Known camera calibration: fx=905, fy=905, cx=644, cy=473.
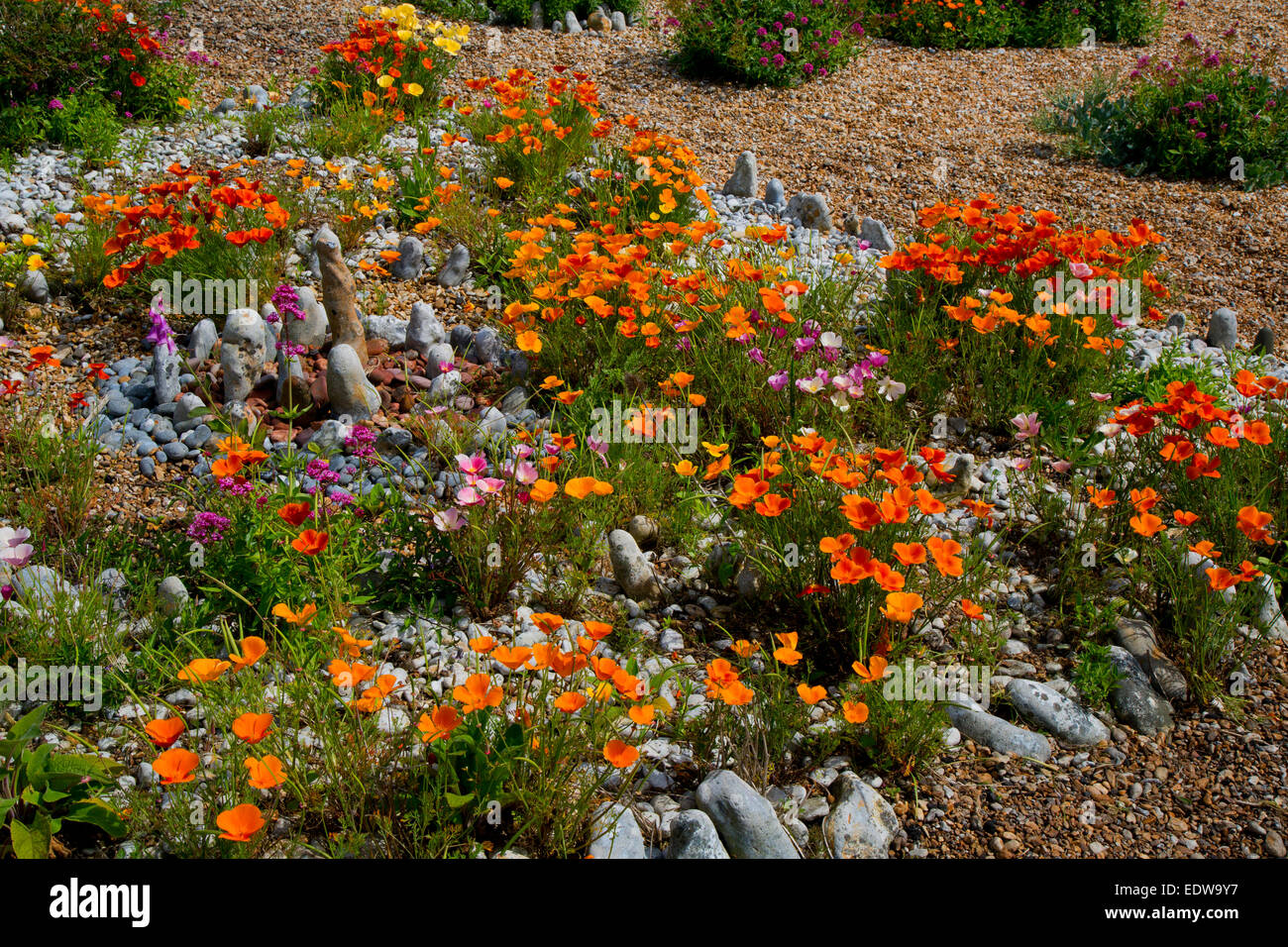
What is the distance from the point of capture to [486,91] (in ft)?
22.6

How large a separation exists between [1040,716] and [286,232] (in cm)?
413

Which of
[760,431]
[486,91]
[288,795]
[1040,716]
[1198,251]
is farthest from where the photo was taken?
[486,91]

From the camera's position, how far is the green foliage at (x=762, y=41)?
779 centimetres

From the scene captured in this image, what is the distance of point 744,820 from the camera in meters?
2.08

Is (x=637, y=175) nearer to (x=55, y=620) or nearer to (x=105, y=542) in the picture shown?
(x=105, y=542)

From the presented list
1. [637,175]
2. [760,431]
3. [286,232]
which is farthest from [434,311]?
[760,431]

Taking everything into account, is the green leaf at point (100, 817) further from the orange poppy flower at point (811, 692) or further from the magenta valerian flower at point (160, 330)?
the magenta valerian flower at point (160, 330)

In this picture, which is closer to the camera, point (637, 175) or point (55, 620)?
point (55, 620)

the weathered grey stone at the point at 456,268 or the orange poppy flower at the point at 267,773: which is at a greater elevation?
the weathered grey stone at the point at 456,268

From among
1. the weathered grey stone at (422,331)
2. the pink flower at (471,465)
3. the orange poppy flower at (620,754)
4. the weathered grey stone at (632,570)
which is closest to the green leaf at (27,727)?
the pink flower at (471,465)

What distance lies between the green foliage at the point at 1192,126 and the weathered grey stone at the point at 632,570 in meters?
5.63

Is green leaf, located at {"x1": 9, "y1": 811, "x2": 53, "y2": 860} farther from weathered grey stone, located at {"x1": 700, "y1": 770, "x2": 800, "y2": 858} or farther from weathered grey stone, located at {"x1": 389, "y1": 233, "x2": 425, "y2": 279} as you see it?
weathered grey stone, located at {"x1": 389, "y1": 233, "x2": 425, "y2": 279}

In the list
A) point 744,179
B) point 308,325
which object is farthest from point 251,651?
point 744,179

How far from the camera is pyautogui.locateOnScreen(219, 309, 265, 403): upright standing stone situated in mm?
3705
